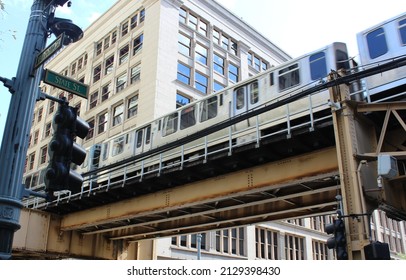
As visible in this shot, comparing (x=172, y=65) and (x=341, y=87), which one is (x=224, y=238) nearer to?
(x=172, y=65)

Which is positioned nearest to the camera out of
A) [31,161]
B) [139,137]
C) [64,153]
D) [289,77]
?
[64,153]

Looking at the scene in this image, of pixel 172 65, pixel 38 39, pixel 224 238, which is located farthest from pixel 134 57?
pixel 38 39

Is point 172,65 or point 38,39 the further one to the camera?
point 172,65

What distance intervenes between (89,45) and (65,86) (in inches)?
1866

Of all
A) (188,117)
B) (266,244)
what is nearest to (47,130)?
(266,244)

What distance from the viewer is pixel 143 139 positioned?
24.3m

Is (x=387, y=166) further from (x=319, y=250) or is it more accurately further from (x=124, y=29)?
(x=319, y=250)

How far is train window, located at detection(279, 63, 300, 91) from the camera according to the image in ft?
57.3

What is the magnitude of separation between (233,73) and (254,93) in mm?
28114

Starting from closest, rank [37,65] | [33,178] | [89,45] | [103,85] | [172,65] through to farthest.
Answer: [37,65], [33,178], [172,65], [103,85], [89,45]

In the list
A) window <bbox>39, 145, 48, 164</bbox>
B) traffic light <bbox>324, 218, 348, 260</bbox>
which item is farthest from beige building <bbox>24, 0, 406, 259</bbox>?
traffic light <bbox>324, 218, 348, 260</bbox>

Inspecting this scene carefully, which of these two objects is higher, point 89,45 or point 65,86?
point 89,45

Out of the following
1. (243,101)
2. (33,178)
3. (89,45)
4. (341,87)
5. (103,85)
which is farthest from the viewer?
(89,45)

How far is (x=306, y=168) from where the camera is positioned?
1512 centimetres
